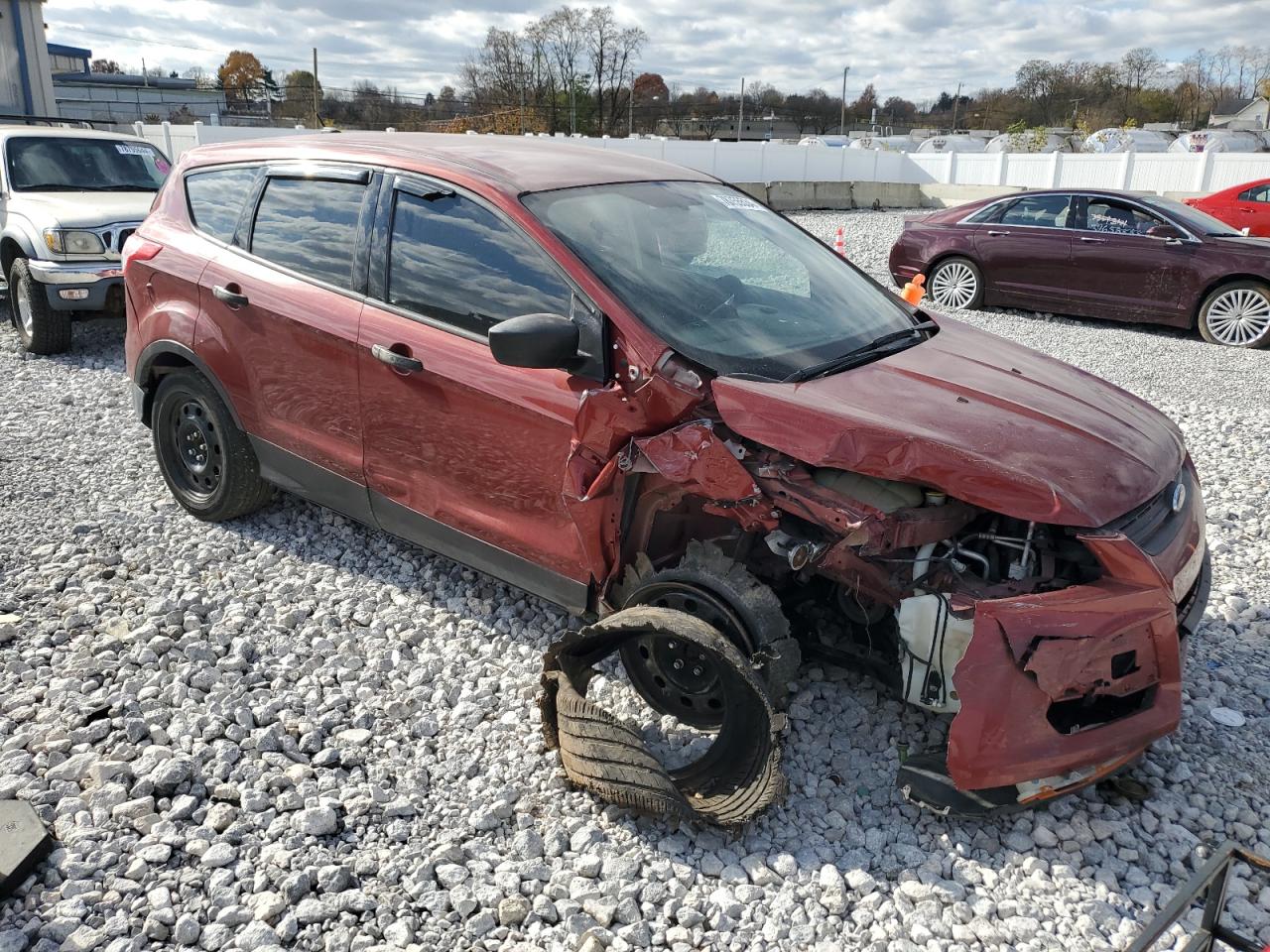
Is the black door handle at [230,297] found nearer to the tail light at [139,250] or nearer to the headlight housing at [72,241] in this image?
the tail light at [139,250]

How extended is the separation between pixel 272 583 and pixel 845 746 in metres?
2.63

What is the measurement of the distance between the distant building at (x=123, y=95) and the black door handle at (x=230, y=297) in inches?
1343

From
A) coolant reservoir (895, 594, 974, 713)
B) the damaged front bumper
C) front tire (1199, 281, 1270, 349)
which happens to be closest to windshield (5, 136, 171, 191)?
coolant reservoir (895, 594, 974, 713)

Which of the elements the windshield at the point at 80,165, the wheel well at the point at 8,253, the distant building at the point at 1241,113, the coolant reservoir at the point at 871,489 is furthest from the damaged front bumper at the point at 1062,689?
the distant building at the point at 1241,113

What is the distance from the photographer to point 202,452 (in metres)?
4.70

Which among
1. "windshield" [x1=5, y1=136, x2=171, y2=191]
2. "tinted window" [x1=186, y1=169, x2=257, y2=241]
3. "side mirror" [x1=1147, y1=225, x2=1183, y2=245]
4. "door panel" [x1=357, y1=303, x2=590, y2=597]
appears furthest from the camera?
"side mirror" [x1=1147, y1=225, x2=1183, y2=245]

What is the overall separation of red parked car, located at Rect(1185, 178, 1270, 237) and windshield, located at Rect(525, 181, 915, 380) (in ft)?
40.8

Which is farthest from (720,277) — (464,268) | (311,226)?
(311,226)

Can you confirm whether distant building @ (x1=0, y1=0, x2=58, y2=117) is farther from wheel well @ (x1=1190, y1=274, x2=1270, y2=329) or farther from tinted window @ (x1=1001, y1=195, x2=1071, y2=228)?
wheel well @ (x1=1190, y1=274, x2=1270, y2=329)

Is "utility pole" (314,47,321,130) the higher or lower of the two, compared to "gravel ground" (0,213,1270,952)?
higher

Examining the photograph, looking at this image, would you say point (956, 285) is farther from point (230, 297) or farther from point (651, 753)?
point (651, 753)

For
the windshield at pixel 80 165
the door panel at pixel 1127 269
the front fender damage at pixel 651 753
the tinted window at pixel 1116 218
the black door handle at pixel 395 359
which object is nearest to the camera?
the front fender damage at pixel 651 753

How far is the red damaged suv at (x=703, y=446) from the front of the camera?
8.65ft

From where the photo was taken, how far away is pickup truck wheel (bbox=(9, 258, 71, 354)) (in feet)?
26.0
